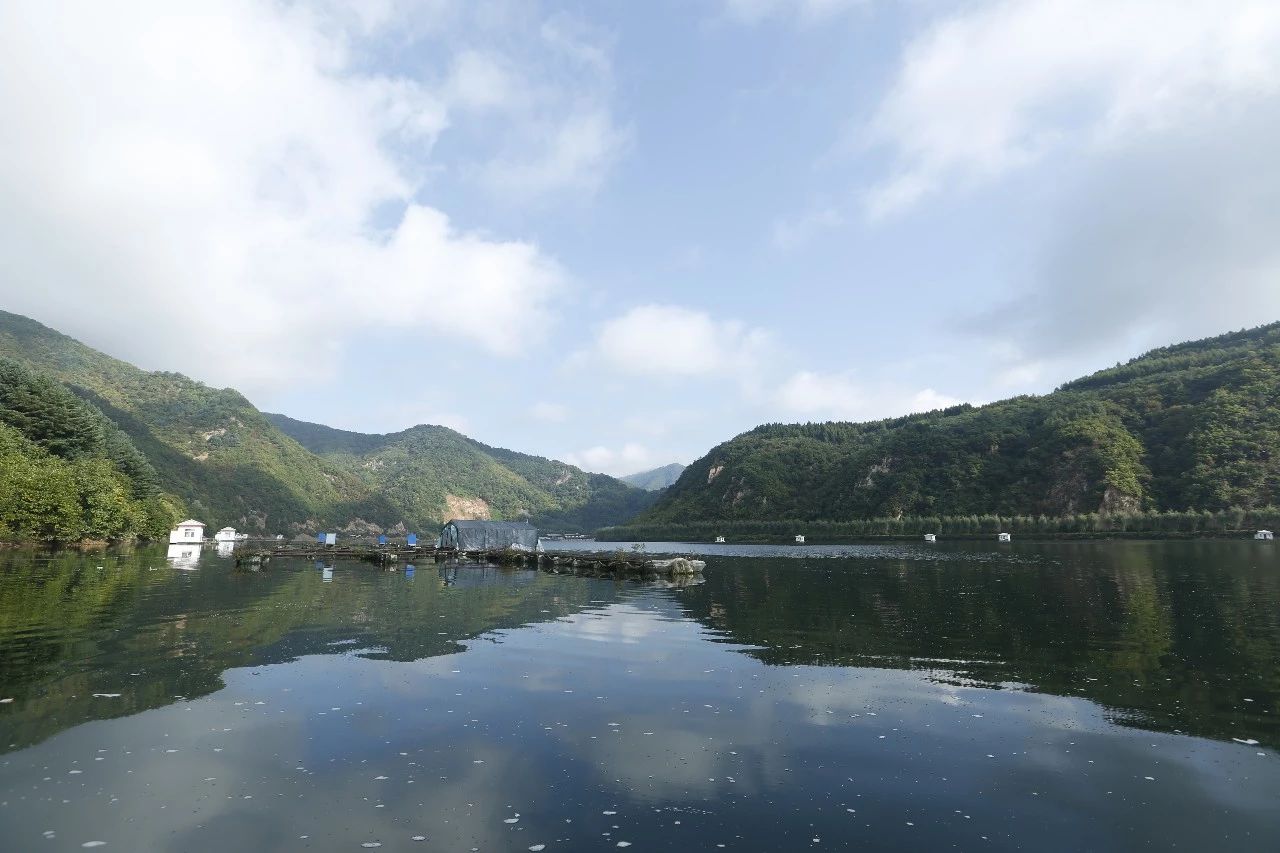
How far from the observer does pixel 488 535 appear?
9175 centimetres

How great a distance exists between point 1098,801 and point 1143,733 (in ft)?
15.0

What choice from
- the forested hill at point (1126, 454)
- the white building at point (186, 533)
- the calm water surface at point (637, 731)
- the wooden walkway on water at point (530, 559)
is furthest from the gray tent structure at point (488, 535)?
the forested hill at point (1126, 454)

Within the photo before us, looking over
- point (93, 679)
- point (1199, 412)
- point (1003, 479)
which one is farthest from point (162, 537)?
point (1199, 412)

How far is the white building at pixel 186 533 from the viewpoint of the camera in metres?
112

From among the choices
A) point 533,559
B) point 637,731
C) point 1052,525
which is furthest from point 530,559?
point 1052,525

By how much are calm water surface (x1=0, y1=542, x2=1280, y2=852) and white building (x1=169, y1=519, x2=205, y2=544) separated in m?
98.8

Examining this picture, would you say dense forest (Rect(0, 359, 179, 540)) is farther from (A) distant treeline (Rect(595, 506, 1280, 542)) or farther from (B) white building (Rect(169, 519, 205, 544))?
(A) distant treeline (Rect(595, 506, 1280, 542))

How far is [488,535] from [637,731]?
81.8 m

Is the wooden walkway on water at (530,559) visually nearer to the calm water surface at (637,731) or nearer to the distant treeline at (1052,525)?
the calm water surface at (637,731)

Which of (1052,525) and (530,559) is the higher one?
(1052,525)

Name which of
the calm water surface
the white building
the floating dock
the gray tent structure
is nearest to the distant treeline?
the floating dock

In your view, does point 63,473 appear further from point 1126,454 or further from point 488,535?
point 1126,454

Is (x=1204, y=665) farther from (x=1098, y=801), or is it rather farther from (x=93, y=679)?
(x=93, y=679)

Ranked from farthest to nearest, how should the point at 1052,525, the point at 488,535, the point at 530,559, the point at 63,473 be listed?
the point at 1052,525, the point at 488,535, the point at 530,559, the point at 63,473
